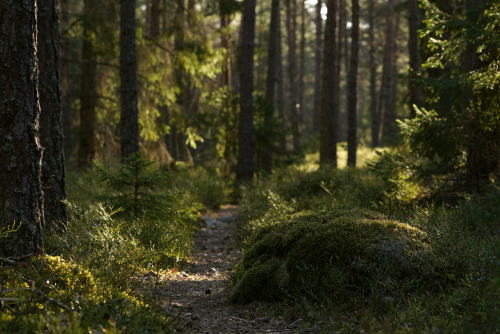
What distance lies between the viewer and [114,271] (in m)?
4.10

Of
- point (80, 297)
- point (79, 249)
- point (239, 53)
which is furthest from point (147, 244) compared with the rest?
point (239, 53)

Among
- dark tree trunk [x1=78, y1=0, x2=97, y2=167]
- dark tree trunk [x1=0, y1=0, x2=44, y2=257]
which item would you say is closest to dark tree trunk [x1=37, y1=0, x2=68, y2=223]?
dark tree trunk [x1=0, y1=0, x2=44, y2=257]

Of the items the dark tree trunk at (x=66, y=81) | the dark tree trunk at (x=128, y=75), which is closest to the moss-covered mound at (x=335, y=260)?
the dark tree trunk at (x=128, y=75)

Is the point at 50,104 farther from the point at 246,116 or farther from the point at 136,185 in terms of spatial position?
the point at 246,116

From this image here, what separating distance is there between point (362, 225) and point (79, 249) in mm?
3046

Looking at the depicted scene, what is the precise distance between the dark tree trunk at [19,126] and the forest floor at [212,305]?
5.38 ft

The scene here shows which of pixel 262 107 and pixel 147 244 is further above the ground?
pixel 262 107

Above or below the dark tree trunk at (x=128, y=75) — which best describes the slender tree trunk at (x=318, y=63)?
above

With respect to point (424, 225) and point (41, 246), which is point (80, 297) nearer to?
point (41, 246)

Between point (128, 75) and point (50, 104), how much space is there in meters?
4.41

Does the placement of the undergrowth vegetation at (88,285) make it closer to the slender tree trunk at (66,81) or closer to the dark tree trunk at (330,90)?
the slender tree trunk at (66,81)

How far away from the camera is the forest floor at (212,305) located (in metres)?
3.84

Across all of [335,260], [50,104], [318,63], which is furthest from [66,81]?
[318,63]

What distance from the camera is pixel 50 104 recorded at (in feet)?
18.4
